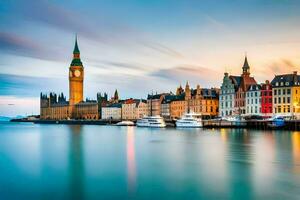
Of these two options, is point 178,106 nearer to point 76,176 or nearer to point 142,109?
point 142,109

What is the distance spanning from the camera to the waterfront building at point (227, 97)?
9719 cm

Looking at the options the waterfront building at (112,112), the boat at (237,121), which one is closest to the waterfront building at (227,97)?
the boat at (237,121)

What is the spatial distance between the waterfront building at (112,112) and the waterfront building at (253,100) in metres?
74.7

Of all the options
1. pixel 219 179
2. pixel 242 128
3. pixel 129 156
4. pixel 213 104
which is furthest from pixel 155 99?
pixel 219 179

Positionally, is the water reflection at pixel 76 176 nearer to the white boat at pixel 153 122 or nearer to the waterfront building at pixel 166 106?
the white boat at pixel 153 122

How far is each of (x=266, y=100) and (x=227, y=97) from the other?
41.8 ft

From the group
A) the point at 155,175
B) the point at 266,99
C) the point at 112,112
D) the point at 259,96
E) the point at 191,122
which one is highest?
the point at 259,96

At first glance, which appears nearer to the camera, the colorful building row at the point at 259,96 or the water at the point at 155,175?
the water at the point at 155,175

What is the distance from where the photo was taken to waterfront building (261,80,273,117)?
86.9 meters

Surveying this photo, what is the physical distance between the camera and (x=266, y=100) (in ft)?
287

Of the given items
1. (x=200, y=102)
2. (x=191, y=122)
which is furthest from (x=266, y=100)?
(x=200, y=102)

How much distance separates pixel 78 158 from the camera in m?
35.4

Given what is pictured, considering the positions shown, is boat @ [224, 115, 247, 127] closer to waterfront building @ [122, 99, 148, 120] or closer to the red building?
the red building

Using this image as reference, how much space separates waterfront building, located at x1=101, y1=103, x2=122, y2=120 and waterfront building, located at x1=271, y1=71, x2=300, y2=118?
82.7 metres
